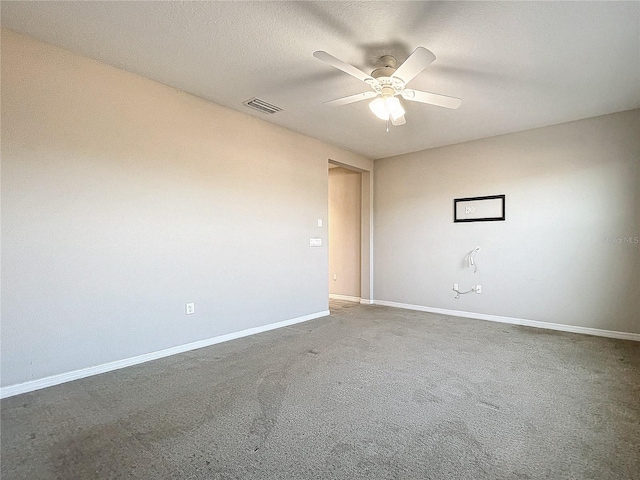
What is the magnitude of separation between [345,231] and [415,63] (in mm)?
4452

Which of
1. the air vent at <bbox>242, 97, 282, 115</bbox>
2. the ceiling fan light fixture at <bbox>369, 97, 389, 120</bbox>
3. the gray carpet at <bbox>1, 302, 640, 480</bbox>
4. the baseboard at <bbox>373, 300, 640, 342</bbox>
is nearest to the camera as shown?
the gray carpet at <bbox>1, 302, 640, 480</bbox>

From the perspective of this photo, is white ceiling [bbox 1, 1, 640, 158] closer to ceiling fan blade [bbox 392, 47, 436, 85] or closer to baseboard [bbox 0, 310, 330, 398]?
ceiling fan blade [bbox 392, 47, 436, 85]

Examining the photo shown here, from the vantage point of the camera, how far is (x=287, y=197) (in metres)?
4.50

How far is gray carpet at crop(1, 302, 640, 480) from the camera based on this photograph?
5.32 feet

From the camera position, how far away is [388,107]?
2.84 metres

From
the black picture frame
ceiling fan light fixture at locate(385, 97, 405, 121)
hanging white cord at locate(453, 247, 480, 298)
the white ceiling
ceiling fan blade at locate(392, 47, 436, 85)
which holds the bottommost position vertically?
hanging white cord at locate(453, 247, 480, 298)

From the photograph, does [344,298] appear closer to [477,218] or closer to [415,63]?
[477,218]

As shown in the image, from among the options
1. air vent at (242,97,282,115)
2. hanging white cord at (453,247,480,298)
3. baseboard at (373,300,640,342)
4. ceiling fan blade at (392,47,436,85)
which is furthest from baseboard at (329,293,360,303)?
ceiling fan blade at (392,47,436,85)

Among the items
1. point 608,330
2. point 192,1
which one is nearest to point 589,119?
point 608,330

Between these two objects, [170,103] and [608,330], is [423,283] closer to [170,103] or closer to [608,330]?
[608,330]

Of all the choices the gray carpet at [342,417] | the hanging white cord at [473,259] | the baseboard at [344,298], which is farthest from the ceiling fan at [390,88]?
the baseboard at [344,298]

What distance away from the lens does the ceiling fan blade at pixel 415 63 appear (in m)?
2.11

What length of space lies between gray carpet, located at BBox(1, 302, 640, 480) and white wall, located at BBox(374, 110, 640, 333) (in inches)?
35.4

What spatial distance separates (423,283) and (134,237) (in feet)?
14.0
